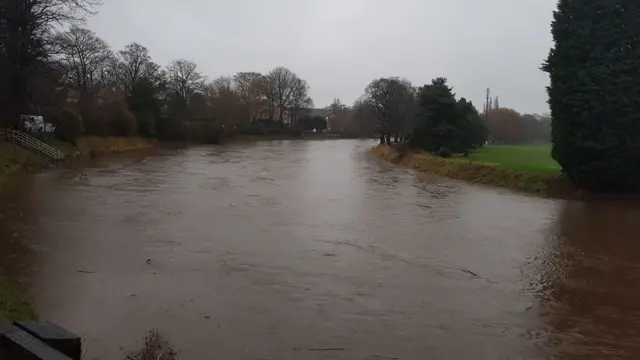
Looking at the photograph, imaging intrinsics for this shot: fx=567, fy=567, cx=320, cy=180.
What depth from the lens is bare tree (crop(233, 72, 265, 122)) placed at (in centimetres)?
9696

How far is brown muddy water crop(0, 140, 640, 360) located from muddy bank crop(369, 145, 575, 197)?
12.3ft

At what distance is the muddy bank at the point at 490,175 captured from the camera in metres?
25.8

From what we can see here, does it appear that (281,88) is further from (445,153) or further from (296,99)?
(445,153)

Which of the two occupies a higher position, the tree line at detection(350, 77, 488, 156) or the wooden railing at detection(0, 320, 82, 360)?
the tree line at detection(350, 77, 488, 156)

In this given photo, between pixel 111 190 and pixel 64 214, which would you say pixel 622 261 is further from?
pixel 111 190

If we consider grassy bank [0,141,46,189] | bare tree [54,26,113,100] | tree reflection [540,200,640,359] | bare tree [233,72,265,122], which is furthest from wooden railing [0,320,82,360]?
bare tree [233,72,265,122]

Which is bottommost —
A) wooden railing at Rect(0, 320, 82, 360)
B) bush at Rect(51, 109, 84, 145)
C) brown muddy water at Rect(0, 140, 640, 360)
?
brown muddy water at Rect(0, 140, 640, 360)

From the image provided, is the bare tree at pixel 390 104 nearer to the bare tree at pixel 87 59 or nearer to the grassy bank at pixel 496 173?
the grassy bank at pixel 496 173

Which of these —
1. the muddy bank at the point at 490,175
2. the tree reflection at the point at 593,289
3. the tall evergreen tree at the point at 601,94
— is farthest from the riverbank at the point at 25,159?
the tall evergreen tree at the point at 601,94

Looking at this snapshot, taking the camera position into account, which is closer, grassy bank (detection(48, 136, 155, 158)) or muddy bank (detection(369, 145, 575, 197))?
muddy bank (detection(369, 145, 575, 197))

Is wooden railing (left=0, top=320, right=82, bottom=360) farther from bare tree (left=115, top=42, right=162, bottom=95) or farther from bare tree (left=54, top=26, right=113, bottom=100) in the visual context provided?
bare tree (left=115, top=42, right=162, bottom=95)

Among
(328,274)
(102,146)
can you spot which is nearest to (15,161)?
(102,146)

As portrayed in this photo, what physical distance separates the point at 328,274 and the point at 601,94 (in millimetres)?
18447

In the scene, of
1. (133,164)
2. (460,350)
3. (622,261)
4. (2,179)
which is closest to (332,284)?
(460,350)
